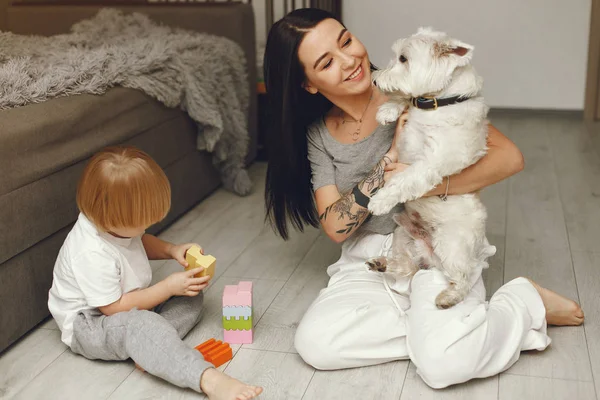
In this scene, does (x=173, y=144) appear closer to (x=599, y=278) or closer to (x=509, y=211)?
(x=509, y=211)

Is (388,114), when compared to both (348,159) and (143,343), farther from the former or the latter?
(143,343)

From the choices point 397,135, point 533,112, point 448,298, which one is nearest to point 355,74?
point 397,135

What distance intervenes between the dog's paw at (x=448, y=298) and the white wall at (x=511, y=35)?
2828mm

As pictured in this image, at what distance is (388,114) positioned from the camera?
5.64 ft

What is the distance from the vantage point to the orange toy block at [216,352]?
1.65m

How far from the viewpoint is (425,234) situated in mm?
1753

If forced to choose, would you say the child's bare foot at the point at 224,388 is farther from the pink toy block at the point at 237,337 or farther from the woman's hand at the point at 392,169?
the woman's hand at the point at 392,169

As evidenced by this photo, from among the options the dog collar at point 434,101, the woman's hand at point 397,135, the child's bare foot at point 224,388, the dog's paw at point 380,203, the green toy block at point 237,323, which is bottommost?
the green toy block at point 237,323

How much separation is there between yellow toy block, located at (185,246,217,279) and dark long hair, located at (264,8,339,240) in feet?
0.93

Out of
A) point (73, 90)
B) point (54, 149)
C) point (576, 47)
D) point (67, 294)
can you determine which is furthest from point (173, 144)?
point (576, 47)

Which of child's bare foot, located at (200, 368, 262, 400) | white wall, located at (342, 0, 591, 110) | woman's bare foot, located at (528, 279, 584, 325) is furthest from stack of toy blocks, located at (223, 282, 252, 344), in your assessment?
white wall, located at (342, 0, 591, 110)

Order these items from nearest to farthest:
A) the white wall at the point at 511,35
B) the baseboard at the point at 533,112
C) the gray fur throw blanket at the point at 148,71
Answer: the gray fur throw blanket at the point at 148,71 → the white wall at the point at 511,35 → the baseboard at the point at 533,112

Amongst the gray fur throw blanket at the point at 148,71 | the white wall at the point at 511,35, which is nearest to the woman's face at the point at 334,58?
the gray fur throw blanket at the point at 148,71

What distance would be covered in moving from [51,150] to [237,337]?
27.6 inches
